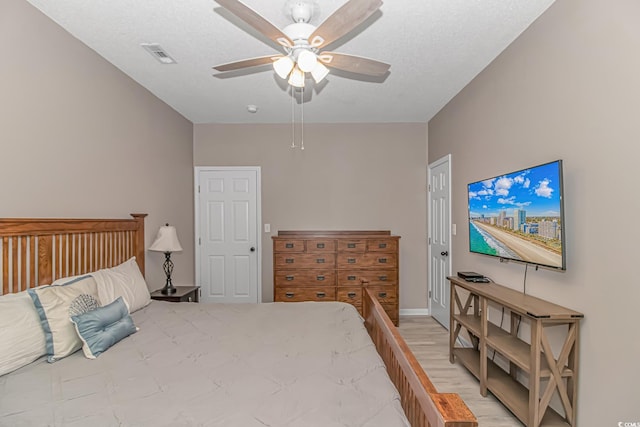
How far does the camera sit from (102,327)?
6.07 feet

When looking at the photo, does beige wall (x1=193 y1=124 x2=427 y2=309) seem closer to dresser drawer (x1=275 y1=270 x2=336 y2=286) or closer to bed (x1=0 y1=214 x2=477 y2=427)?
dresser drawer (x1=275 y1=270 x2=336 y2=286)

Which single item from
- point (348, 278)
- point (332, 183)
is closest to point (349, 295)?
point (348, 278)

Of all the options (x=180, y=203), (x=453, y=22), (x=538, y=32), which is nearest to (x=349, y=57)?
(x=453, y=22)

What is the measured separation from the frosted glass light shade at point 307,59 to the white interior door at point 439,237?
8.44ft

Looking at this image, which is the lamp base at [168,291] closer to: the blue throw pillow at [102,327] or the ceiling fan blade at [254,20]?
the blue throw pillow at [102,327]

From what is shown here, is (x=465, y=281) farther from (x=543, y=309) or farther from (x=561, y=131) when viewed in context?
(x=561, y=131)

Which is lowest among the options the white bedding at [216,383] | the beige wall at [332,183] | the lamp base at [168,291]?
the lamp base at [168,291]

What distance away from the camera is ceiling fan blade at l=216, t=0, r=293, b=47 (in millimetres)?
1565

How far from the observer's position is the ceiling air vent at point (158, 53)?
102 inches

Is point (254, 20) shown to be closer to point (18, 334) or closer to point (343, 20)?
point (343, 20)

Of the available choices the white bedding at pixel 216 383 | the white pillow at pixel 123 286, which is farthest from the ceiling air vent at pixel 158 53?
the white bedding at pixel 216 383

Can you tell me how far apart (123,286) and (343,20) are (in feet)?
7.50

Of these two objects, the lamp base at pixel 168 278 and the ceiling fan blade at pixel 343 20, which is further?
the lamp base at pixel 168 278

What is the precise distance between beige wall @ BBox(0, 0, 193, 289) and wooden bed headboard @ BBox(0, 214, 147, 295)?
0.36 feet
